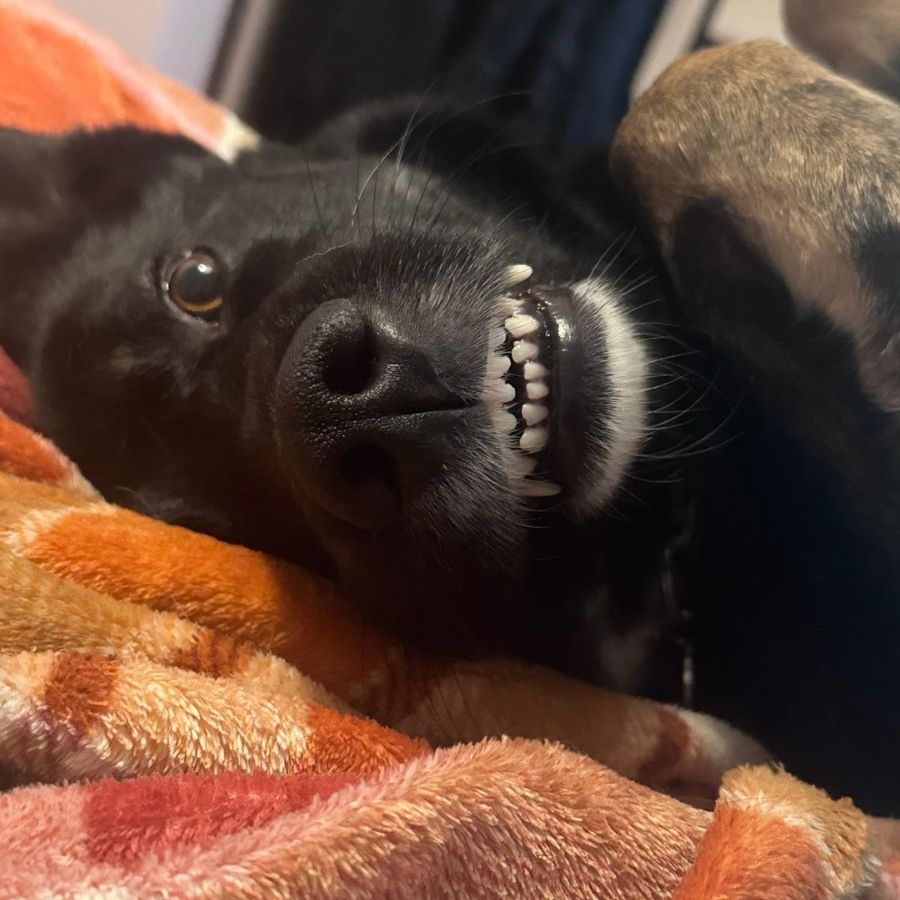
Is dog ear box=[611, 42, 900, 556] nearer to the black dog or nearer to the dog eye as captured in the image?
the black dog

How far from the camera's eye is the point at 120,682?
0.86 meters

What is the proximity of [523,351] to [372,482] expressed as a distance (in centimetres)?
21

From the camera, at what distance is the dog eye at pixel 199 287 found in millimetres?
1180

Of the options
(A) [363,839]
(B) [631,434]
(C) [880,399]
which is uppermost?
(C) [880,399]

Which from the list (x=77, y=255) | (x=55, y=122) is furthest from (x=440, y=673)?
(x=55, y=122)

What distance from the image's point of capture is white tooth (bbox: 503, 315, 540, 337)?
A: 1.01 meters

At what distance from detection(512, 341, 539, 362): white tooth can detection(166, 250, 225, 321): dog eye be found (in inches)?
14.9

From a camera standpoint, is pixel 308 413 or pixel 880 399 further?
pixel 880 399

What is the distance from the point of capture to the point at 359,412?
0.86 metres

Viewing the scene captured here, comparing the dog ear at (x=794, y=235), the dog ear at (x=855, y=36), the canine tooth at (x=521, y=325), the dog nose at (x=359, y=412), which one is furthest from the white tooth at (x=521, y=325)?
the dog ear at (x=855, y=36)

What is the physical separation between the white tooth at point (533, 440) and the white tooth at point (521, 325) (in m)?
0.10

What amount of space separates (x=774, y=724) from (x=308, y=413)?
74 centimetres

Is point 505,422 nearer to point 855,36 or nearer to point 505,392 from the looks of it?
point 505,392

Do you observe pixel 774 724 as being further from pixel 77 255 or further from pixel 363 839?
pixel 77 255
